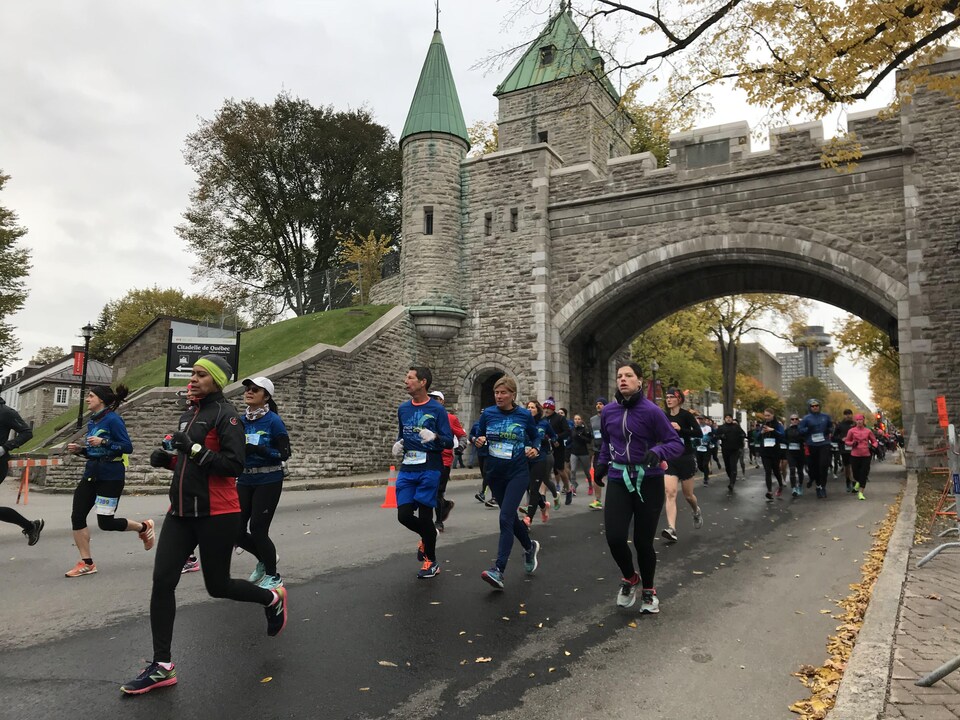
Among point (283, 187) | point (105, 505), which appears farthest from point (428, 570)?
point (283, 187)

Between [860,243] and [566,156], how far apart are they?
1796 cm

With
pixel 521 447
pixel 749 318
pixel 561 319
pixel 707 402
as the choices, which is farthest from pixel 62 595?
pixel 707 402

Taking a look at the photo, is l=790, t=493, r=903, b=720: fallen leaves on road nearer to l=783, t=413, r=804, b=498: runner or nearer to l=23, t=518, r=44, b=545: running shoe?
l=23, t=518, r=44, b=545: running shoe

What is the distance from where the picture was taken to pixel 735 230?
18656 millimetres

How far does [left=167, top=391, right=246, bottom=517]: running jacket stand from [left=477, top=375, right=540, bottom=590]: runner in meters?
2.64

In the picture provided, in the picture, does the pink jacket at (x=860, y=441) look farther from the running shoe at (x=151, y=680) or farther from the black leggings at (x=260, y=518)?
the running shoe at (x=151, y=680)

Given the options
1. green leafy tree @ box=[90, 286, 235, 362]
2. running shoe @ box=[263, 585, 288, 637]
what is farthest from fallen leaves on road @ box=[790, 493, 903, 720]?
green leafy tree @ box=[90, 286, 235, 362]

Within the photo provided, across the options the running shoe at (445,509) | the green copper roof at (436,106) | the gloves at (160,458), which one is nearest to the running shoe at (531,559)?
the running shoe at (445,509)

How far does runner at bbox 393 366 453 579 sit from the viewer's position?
5.90 meters

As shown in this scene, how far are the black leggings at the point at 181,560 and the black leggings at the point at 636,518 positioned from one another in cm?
269

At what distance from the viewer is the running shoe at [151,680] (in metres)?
3.46

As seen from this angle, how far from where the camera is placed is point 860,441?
1314 centimetres

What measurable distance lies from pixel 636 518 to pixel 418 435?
2.02 meters

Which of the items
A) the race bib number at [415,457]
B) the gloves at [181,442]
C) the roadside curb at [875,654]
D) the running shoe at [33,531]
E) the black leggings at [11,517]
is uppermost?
the gloves at [181,442]
